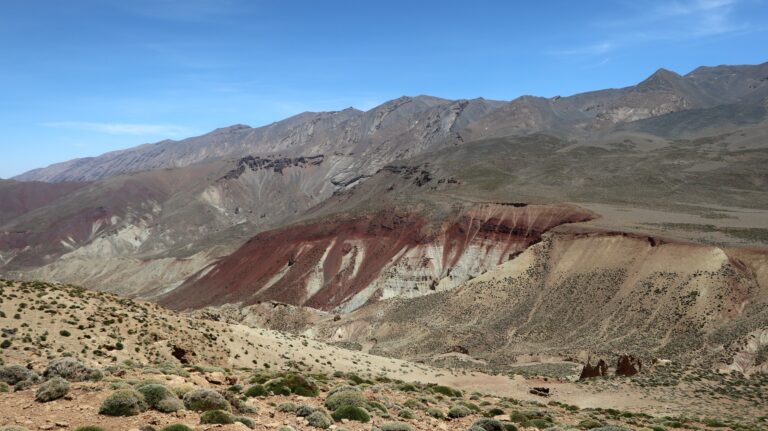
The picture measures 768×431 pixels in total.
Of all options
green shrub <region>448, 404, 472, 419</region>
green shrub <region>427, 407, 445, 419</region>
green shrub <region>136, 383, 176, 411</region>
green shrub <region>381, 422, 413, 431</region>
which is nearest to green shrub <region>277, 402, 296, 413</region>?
green shrub <region>381, 422, 413, 431</region>

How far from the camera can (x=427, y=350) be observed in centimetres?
6394

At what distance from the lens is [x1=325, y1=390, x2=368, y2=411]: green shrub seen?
17.6 meters

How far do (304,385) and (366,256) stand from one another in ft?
290

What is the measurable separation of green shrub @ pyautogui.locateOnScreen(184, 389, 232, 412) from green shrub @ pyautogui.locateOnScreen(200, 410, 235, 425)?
833mm

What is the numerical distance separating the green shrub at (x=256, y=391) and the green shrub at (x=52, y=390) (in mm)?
4862

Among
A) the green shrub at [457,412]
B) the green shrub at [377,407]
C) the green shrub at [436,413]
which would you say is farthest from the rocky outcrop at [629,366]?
the green shrub at [377,407]

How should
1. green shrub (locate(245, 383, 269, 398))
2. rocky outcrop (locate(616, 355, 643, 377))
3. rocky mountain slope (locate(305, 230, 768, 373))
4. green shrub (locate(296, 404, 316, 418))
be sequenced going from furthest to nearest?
rocky mountain slope (locate(305, 230, 768, 373)) → rocky outcrop (locate(616, 355, 643, 377)) → green shrub (locate(245, 383, 269, 398)) → green shrub (locate(296, 404, 316, 418))

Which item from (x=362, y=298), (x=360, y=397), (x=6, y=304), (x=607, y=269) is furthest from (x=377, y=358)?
(x=362, y=298)

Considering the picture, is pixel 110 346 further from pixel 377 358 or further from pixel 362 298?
pixel 362 298

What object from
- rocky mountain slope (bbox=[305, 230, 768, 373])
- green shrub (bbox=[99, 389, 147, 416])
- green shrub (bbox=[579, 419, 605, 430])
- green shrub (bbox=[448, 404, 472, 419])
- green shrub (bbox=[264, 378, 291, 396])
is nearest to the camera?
green shrub (bbox=[99, 389, 147, 416])

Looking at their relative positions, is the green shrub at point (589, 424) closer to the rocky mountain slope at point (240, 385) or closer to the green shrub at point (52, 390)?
the rocky mountain slope at point (240, 385)

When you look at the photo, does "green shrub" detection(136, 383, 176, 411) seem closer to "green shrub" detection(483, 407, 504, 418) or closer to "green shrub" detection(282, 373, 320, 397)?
"green shrub" detection(282, 373, 320, 397)

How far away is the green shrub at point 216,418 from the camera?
13641mm

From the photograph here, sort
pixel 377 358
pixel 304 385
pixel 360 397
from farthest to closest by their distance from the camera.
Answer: pixel 377 358 < pixel 304 385 < pixel 360 397
